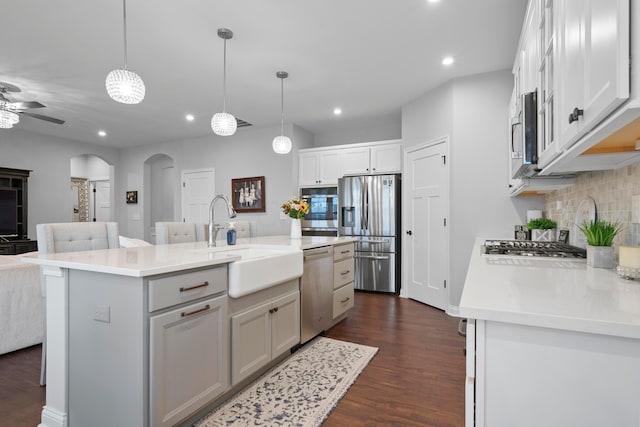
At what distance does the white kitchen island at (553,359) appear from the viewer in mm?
736

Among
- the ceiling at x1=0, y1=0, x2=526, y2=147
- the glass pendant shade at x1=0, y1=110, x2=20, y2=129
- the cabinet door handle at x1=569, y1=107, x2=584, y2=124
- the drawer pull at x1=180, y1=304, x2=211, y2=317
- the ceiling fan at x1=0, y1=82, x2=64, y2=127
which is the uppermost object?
the ceiling at x1=0, y1=0, x2=526, y2=147

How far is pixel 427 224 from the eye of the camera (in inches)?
164

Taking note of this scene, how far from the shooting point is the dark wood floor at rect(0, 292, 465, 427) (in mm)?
1814

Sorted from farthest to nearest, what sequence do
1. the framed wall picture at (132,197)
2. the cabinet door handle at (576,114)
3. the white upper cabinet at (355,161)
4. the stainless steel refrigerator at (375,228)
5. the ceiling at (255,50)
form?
the framed wall picture at (132,197)
the white upper cabinet at (355,161)
the stainless steel refrigerator at (375,228)
the ceiling at (255,50)
the cabinet door handle at (576,114)

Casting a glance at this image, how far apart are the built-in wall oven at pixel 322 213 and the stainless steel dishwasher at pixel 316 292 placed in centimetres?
220

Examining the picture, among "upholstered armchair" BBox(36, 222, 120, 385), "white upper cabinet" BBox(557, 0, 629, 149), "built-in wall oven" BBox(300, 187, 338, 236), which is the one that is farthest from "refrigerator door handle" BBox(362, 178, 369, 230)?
"white upper cabinet" BBox(557, 0, 629, 149)

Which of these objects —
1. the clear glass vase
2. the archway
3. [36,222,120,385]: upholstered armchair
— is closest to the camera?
[36,222,120,385]: upholstered armchair

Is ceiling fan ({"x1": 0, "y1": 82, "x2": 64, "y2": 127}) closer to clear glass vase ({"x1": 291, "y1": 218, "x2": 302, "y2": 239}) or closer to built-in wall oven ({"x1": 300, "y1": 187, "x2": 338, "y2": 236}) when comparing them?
clear glass vase ({"x1": 291, "y1": 218, "x2": 302, "y2": 239})

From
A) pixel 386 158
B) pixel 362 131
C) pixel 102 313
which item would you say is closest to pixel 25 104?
pixel 102 313

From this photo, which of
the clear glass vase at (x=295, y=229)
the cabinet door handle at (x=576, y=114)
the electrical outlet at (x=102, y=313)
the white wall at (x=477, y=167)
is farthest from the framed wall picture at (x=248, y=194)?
the cabinet door handle at (x=576, y=114)

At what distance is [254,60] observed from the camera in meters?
3.34

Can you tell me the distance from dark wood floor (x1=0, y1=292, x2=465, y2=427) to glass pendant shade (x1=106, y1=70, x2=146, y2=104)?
2.00 meters

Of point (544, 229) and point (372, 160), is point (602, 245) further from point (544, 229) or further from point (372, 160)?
point (372, 160)

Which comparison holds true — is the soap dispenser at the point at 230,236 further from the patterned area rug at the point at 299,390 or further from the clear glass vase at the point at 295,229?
the patterned area rug at the point at 299,390
